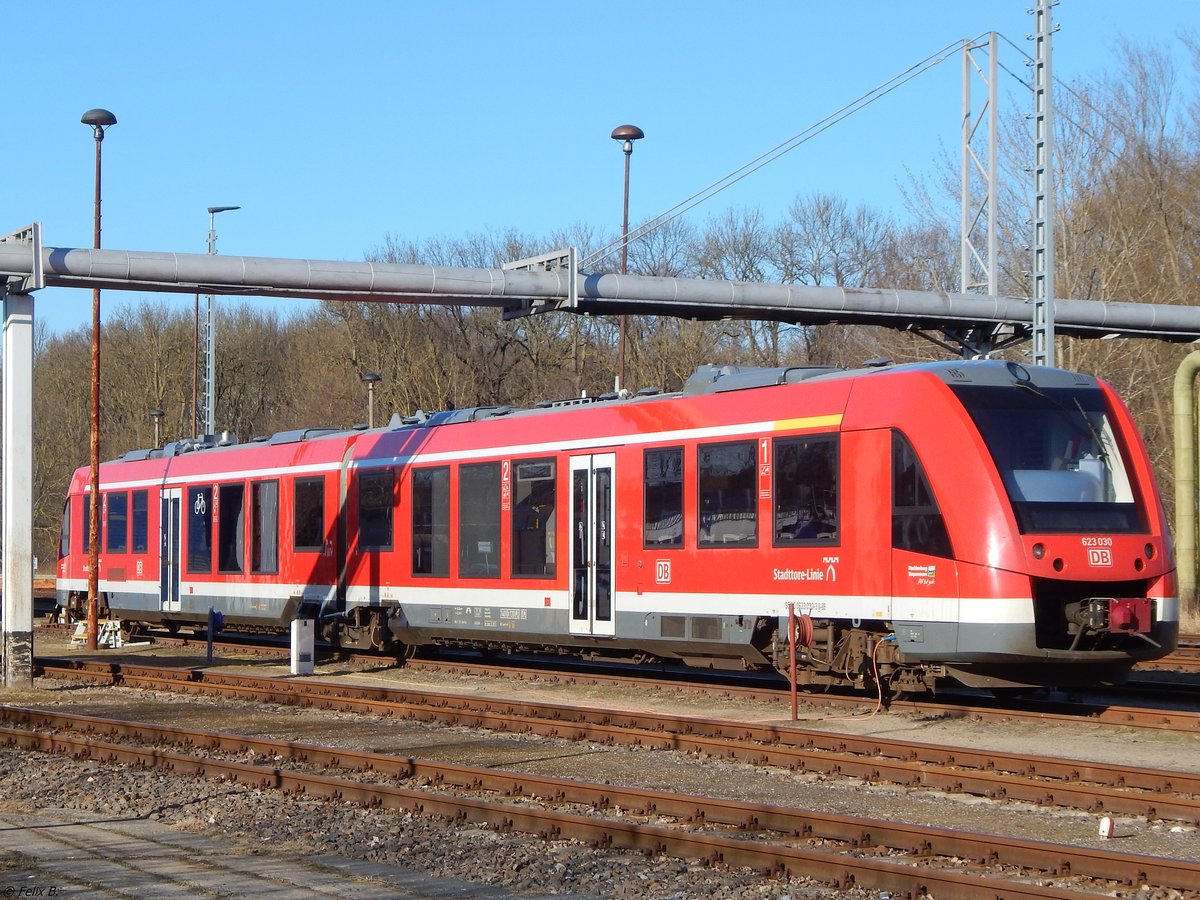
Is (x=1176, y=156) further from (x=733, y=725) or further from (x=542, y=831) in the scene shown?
(x=542, y=831)

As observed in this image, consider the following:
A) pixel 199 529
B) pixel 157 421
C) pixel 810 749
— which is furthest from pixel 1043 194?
pixel 157 421

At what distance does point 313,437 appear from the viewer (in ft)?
83.2

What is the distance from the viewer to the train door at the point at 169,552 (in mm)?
27609

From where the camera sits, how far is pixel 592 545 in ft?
61.5

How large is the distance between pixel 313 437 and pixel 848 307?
8888 mm

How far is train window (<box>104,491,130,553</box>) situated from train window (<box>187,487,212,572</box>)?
2730 mm

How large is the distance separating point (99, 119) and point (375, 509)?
8.82 meters

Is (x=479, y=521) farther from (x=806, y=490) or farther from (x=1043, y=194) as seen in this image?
(x=1043, y=194)

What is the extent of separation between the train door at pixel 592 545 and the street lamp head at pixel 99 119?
1195cm

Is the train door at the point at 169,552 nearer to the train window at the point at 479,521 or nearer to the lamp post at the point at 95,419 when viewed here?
the lamp post at the point at 95,419

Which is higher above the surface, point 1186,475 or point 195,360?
point 195,360

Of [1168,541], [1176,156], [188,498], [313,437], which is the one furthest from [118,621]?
[1176,156]

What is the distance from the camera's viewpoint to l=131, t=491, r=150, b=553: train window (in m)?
28.6

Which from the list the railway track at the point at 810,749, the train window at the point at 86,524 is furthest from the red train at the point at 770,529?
the train window at the point at 86,524
